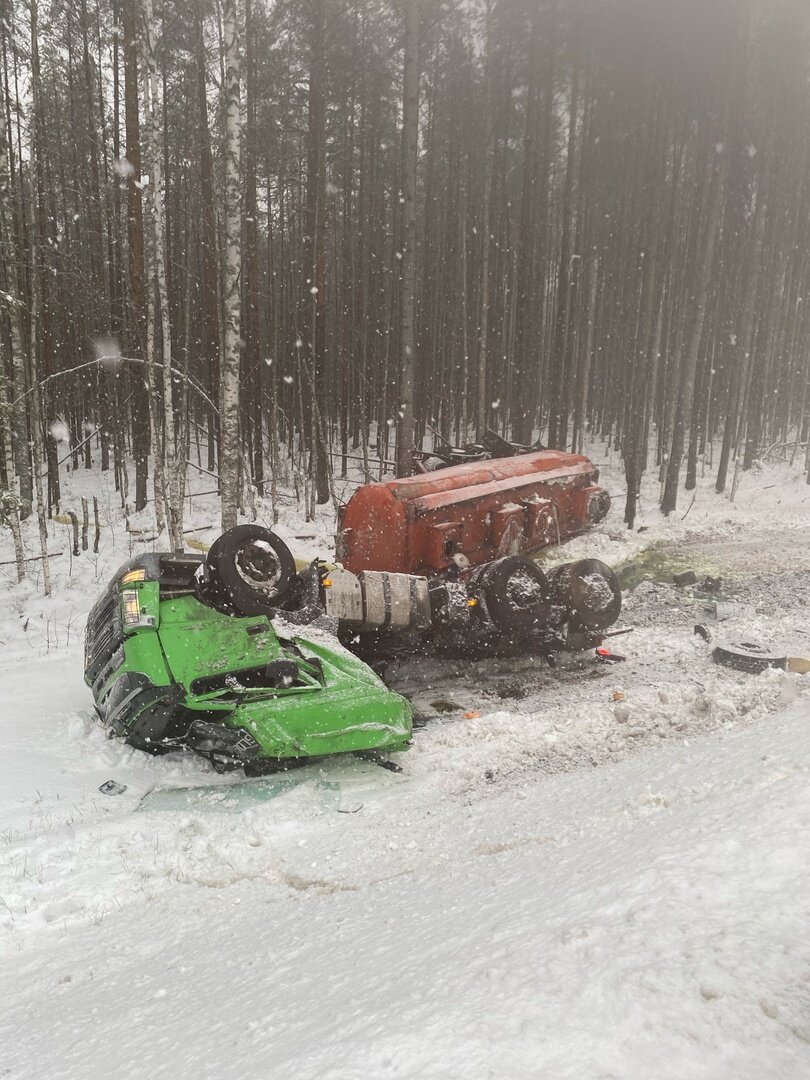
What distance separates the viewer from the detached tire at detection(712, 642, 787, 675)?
19.6 feet

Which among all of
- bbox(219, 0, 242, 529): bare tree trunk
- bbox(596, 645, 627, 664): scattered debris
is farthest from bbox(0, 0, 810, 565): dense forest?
bbox(596, 645, 627, 664): scattered debris

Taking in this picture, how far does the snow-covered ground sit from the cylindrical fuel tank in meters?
1.89

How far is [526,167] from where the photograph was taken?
16.5 metres

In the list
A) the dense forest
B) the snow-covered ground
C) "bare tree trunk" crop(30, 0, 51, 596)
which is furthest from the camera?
the dense forest

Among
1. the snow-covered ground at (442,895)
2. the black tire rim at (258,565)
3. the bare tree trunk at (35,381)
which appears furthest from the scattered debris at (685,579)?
the bare tree trunk at (35,381)

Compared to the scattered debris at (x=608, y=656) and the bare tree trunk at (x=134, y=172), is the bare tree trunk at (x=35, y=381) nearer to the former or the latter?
the bare tree trunk at (x=134, y=172)

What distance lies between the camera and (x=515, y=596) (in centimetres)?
712

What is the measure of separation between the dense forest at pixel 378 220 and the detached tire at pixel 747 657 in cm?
634

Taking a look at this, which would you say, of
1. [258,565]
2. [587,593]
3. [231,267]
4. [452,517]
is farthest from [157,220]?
[587,593]

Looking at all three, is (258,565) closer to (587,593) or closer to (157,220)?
(587,593)

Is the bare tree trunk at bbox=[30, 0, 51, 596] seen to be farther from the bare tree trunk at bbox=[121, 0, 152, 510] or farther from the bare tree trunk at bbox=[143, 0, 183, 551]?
the bare tree trunk at bbox=[121, 0, 152, 510]

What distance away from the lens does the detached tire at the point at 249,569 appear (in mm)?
5133

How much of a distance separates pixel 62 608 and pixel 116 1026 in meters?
7.38

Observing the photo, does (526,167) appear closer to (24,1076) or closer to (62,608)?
(62,608)
